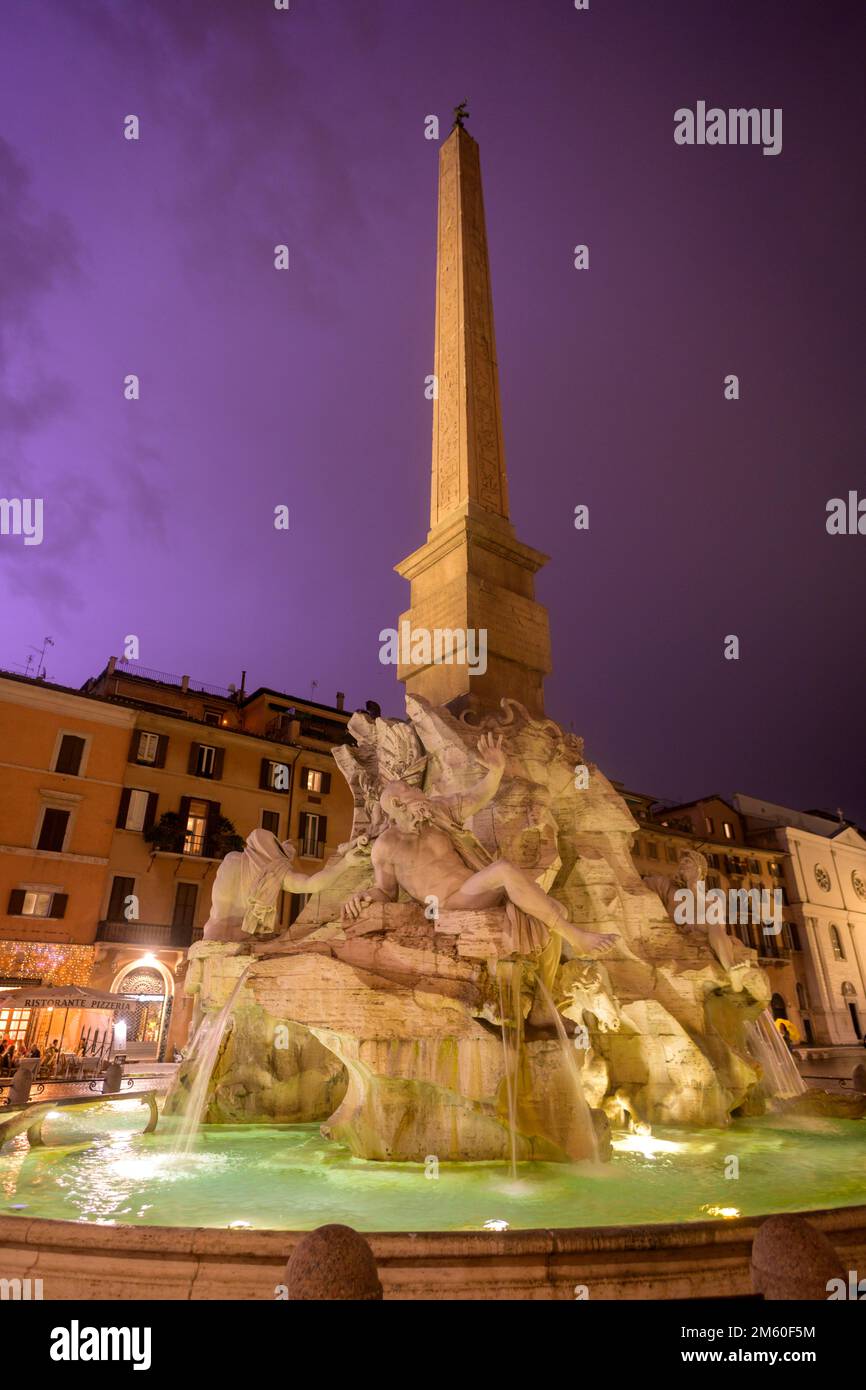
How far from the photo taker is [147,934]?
23.2m

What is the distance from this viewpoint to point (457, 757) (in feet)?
26.4

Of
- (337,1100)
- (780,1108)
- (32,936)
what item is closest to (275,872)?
(337,1100)

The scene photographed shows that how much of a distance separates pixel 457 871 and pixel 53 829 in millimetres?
20070

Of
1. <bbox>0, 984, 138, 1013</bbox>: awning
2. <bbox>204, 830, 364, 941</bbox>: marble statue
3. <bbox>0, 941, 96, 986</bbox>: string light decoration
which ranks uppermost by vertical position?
<bbox>204, 830, 364, 941</bbox>: marble statue

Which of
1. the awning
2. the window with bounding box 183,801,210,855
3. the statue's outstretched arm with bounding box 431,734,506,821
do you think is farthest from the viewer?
the window with bounding box 183,801,210,855

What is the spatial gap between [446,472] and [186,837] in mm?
17324

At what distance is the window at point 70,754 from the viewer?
23.7 m

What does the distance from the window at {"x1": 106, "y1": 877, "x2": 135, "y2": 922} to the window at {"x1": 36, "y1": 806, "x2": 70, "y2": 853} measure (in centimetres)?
199

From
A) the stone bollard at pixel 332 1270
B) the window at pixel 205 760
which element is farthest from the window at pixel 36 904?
the stone bollard at pixel 332 1270

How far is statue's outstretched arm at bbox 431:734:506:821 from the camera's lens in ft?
22.7

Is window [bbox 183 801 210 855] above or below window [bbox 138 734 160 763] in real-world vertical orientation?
below

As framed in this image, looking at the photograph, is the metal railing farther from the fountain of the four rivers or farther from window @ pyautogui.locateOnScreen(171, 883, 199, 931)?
the fountain of the four rivers

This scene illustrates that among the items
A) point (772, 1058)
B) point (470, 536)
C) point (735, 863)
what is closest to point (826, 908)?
point (735, 863)

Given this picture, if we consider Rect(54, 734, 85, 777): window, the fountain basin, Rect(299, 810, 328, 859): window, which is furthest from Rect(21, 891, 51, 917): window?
the fountain basin
